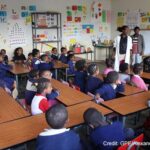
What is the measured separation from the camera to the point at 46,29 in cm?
807

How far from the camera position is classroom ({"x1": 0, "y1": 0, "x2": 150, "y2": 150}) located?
2.04 meters

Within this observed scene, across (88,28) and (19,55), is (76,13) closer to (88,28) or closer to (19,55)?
(88,28)

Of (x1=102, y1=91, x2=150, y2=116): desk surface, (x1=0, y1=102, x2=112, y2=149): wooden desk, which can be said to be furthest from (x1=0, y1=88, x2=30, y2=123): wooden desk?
(x1=102, y1=91, x2=150, y2=116): desk surface

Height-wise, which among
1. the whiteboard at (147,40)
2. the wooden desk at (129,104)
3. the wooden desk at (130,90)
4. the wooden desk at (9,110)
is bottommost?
the wooden desk at (9,110)

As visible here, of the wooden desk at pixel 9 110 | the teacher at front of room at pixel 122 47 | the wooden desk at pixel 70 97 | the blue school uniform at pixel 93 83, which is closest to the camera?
the wooden desk at pixel 9 110

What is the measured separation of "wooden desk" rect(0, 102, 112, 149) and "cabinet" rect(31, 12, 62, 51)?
5.60 meters

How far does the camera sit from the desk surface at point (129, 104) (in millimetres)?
2662

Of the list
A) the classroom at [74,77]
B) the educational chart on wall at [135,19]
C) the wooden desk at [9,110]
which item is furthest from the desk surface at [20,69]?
the educational chart on wall at [135,19]

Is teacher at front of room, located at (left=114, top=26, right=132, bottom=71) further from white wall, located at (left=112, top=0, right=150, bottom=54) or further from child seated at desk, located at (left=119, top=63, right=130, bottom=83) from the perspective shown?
white wall, located at (left=112, top=0, right=150, bottom=54)

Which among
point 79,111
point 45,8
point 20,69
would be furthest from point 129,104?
point 45,8

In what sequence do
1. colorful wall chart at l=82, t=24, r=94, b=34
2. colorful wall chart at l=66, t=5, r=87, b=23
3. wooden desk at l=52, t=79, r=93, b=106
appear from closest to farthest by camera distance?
1. wooden desk at l=52, t=79, r=93, b=106
2. colorful wall chart at l=66, t=5, r=87, b=23
3. colorful wall chart at l=82, t=24, r=94, b=34

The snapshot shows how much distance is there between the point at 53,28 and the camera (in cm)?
818

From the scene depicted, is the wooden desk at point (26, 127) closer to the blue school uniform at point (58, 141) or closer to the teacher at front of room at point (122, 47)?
the blue school uniform at point (58, 141)

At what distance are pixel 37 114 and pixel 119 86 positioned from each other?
133 centimetres
